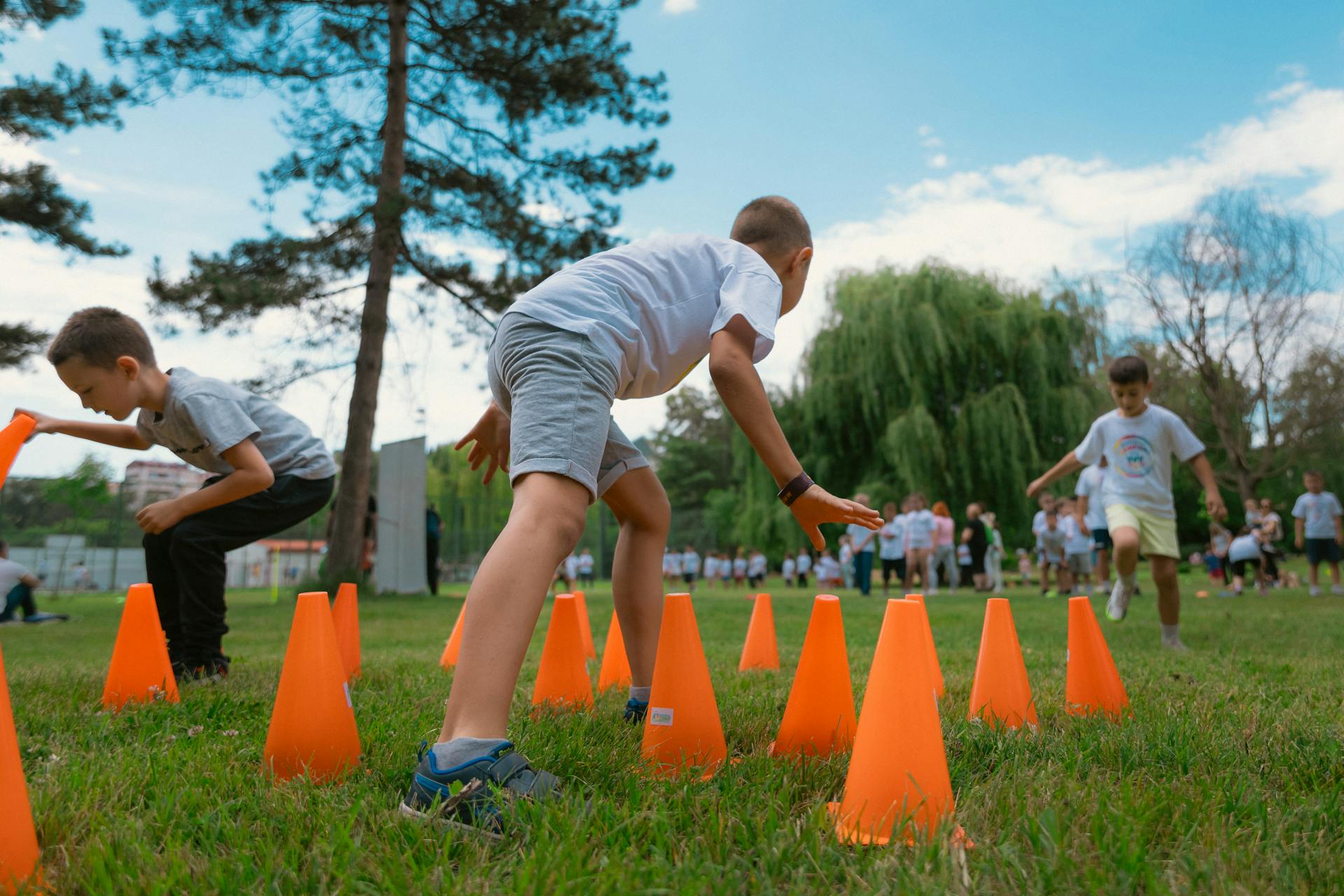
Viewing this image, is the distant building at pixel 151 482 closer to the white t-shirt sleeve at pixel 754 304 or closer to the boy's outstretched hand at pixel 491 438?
the boy's outstretched hand at pixel 491 438

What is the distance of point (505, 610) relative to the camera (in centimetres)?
179

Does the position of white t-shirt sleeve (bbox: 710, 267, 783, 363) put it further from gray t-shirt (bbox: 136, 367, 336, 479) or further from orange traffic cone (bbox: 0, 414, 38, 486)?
gray t-shirt (bbox: 136, 367, 336, 479)

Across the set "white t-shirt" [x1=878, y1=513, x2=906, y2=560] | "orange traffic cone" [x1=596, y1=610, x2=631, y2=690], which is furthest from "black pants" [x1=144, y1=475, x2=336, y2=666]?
"white t-shirt" [x1=878, y1=513, x2=906, y2=560]

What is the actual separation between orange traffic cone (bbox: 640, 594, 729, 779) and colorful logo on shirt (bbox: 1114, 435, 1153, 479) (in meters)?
4.14

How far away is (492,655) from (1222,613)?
29.4 ft

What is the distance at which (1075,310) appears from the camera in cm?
2119

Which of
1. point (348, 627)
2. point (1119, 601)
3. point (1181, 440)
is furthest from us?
point (1119, 601)

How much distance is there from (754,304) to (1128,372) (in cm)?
423

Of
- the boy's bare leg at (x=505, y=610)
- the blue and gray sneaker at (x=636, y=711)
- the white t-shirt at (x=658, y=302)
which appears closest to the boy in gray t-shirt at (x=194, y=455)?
the blue and gray sneaker at (x=636, y=711)

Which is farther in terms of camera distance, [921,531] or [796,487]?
[921,531]

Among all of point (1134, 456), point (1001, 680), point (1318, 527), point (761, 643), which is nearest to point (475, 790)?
point (1001, 680)

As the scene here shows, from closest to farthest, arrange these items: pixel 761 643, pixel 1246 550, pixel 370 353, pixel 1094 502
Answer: pixel 761 643 < pixel 1094 502 < pixel 1246 550 < pixel 370 353

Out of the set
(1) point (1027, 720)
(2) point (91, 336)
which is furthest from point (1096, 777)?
(2) point (91, 336)

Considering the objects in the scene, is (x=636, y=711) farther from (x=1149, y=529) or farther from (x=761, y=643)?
(x=1149, y=529)
